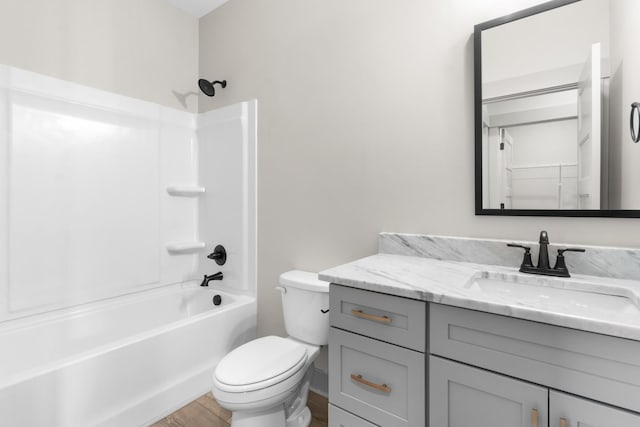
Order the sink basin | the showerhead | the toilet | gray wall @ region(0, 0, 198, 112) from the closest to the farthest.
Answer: the sink basin < the toilet < gray wall @ region(0, 0, 198, 112) < the showerhead

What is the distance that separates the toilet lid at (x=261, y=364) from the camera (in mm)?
1339

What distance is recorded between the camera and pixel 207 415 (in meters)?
1.76

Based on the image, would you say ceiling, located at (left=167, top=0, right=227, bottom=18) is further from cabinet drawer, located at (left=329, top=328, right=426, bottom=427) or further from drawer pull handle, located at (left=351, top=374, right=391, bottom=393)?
drawer pull handle, located at (left=351, top=374, right=391, bottom=393)

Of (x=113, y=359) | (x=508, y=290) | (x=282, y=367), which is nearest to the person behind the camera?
(x=508, y=290)

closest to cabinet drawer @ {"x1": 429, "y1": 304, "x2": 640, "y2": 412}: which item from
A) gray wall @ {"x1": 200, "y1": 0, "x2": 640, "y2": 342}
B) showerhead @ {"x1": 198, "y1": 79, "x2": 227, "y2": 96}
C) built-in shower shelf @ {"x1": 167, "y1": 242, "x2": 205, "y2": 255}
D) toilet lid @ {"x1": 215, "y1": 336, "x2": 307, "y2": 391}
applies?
gray wall @ {"x1": 200, "y1": 0, "x2": 640, "y2": 342}

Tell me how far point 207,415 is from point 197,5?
2909 mm

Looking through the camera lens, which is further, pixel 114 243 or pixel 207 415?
pixel 114 243

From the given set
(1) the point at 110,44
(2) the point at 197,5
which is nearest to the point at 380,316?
(1) the point at 110,44

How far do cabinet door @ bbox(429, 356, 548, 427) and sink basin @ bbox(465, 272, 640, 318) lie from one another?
22cm

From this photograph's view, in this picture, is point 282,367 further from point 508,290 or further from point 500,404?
point 508,290

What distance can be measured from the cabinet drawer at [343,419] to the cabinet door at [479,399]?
262 millimetres

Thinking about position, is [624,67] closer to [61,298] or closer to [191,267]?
[191,267]

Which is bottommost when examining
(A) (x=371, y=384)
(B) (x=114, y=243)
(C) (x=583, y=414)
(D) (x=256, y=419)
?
(D) (x=256, y=419)

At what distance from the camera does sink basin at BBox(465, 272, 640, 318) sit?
902mm
